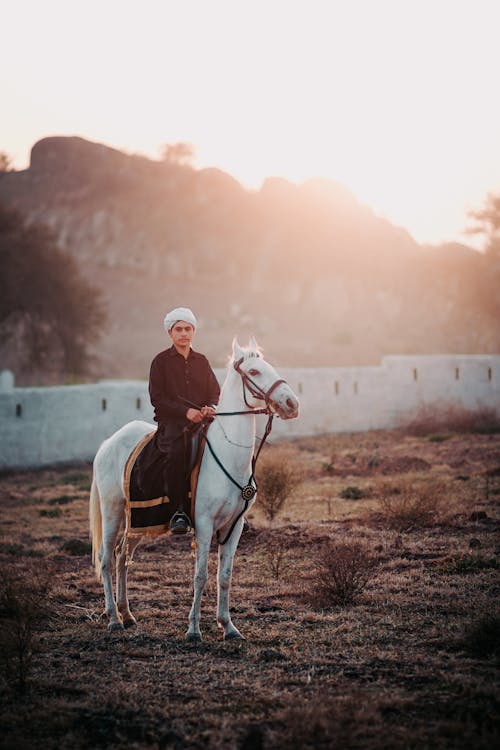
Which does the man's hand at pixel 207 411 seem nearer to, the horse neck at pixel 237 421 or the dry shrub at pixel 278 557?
the horse neck at pixel 237 421

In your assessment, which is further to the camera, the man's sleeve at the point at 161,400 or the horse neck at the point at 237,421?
the man's sleeve at the point at 161,400

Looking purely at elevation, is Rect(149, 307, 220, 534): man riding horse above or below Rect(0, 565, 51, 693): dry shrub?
above

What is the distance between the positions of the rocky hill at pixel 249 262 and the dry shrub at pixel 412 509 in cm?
3468

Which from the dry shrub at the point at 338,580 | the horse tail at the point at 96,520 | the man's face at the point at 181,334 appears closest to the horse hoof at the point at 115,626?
the horse tail at the point at 96,520

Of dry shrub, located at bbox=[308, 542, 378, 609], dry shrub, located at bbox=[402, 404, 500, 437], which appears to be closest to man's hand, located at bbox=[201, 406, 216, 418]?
dry shrub, located at bbox=[308, 542, 378, 609]

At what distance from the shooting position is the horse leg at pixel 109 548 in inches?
272

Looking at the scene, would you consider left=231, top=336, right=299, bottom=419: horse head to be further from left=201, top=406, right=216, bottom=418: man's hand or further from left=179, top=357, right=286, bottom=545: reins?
left=201, top=406, right=216, bottom=418: man's hand

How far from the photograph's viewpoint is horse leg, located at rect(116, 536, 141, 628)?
696 centimetres

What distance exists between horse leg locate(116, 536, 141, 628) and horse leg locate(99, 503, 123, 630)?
0.25 ft

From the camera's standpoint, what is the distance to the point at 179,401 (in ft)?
21.6

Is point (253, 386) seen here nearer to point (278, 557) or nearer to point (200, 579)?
point (200, 579)

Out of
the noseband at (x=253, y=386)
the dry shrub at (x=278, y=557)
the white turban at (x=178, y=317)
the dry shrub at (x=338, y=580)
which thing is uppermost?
the white turban at (x=178, y=317)

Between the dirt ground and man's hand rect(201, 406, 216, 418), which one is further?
man's hand rect(201, 406, 216, 418)

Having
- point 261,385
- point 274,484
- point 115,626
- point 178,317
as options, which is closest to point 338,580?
point 115,626
